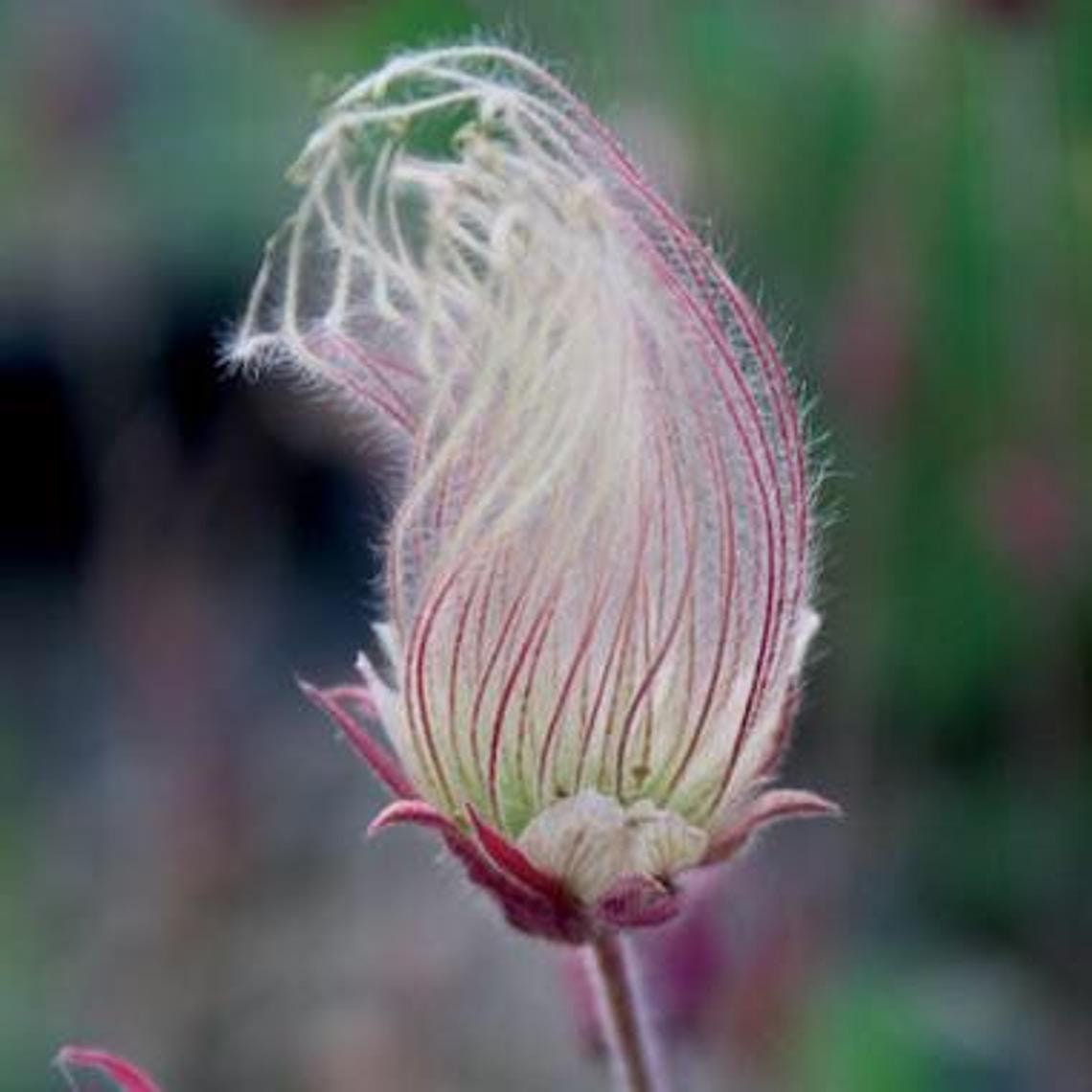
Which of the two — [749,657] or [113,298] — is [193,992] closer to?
[113,298]

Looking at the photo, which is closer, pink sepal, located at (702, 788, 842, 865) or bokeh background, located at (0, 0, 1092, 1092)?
pink sepal, located at (702, 788, 842, 865)

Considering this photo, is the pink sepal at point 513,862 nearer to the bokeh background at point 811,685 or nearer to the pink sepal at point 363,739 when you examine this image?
the pink sepal at point 363,739

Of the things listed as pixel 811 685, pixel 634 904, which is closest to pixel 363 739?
pixel 634 904

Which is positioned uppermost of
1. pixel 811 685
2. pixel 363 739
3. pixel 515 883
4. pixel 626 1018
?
pixel 363 739

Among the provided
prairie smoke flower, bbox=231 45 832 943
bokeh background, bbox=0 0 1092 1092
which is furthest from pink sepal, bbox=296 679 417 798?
bokeh background, bbox=0 0 1092 1092

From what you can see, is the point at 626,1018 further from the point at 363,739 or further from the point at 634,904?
the point at 363,739

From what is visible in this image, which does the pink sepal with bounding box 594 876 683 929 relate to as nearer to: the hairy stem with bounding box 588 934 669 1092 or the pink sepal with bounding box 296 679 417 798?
the hairy stem with bounding box 588 934 669 1092
